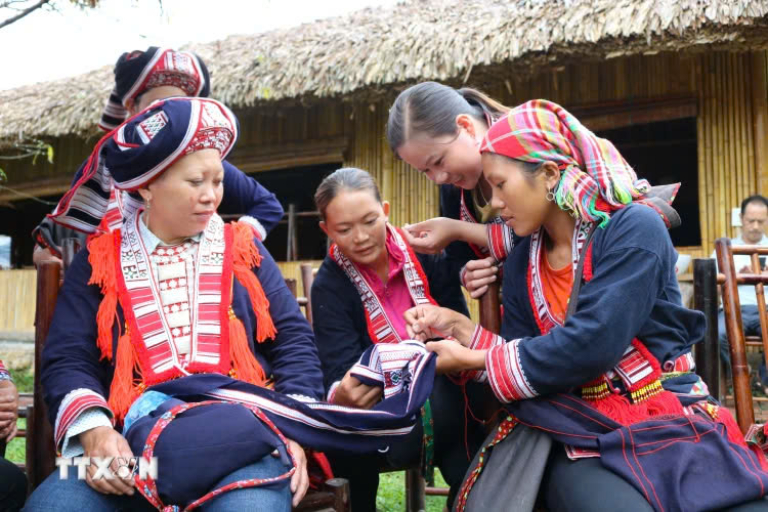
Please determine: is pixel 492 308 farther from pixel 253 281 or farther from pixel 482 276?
pixel 253 281

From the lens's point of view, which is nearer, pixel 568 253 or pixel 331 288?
pixel 568 253

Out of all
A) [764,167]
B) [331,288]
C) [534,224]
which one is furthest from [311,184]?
[534,224]

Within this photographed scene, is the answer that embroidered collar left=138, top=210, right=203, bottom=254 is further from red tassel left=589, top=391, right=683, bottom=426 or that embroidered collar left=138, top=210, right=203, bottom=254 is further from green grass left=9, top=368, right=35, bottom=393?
green grass left=9, top=368, right=35, bottom=393

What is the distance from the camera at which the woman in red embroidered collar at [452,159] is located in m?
2.41

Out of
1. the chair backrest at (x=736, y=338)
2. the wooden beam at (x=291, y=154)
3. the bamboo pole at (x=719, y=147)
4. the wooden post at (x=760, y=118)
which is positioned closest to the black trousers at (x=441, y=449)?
the chair backrest at (x=736, y=338)

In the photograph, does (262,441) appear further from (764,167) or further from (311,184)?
(311,184)

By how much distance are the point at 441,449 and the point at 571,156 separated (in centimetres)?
108

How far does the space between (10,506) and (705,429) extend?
189 centimetres

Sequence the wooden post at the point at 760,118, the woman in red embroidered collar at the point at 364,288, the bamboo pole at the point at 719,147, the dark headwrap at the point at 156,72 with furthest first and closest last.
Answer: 1. the bamboo pole at the point at 719,147
2. the wooden post at the point at 760,118
3. the dark headwrap at the point at 156,72
4. the woman in red embroidered collar at the point at 364,288

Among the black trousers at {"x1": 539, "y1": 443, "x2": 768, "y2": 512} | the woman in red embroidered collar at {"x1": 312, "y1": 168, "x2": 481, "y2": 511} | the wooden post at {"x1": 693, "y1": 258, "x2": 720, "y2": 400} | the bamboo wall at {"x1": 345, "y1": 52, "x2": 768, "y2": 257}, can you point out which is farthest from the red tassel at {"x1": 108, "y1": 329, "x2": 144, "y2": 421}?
the bamboo wall at {"x1": 345, "y1": 52, "x2": 768, "y2": 257}

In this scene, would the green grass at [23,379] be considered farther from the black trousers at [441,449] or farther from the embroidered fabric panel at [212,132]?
the embroidered fabric panel at [212,132]

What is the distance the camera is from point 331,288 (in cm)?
265

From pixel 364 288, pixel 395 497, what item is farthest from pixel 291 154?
pixel 364 288

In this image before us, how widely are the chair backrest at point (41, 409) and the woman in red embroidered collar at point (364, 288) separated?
2.93 ft
